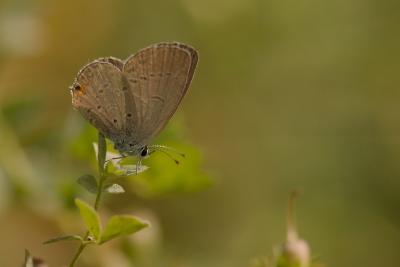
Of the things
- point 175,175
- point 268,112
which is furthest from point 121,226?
point 268,112

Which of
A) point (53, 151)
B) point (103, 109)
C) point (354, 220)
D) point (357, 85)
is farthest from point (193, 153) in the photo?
point (357, 85)

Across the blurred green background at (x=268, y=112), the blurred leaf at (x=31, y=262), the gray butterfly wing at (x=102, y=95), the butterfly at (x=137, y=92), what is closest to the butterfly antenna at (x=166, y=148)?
the butterfly at (x=137, y=92)

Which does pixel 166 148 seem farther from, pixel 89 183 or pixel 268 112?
pixel 268 112

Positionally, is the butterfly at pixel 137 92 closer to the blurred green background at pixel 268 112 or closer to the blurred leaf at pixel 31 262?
the blurred leaf at pixel 31 262

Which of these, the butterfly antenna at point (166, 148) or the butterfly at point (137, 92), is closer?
the butterfly at point (137, 92)


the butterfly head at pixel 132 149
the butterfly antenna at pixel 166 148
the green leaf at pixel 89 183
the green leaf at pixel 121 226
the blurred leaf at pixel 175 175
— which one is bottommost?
the blurred leaf at pixel 175 175

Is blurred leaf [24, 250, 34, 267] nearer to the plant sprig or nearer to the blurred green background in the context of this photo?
the plant sprig

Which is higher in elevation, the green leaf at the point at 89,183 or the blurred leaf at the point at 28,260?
the green leaf at the point at 89,183
